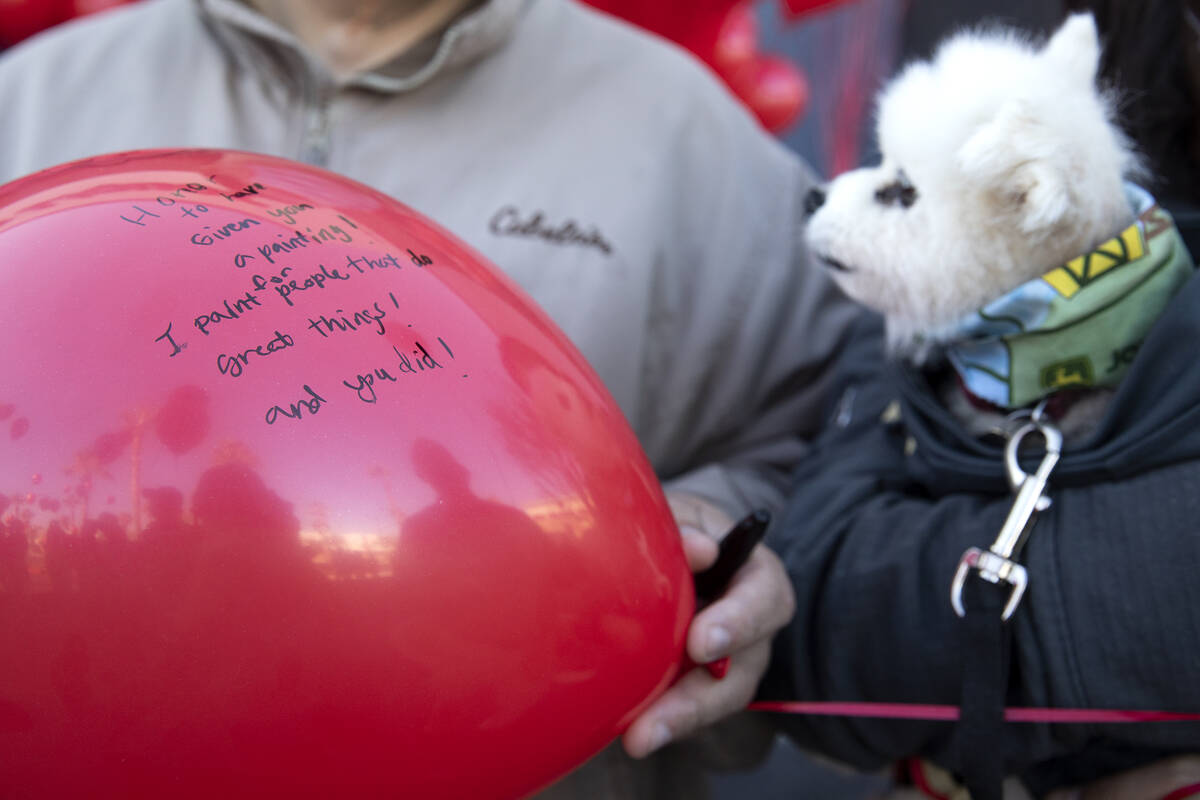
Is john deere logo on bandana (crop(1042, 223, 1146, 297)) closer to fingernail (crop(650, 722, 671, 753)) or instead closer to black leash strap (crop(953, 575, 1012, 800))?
black leash strap (crop(953, 575, 1012, 800))

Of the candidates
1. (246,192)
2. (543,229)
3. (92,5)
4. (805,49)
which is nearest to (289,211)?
(246,192)

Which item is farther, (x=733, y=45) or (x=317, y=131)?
Result: (x=733, y=45)

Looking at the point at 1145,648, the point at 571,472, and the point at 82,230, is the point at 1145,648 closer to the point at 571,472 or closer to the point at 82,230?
the point at 571,472

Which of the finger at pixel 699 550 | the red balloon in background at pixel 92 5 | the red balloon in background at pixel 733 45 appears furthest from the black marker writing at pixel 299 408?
the red balloon in background at pixel 733 45

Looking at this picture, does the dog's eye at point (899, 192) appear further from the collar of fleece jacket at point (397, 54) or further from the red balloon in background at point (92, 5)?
the red balloon in background at point (92, 5)

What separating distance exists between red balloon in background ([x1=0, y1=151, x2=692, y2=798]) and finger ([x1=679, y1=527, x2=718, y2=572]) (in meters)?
0.09

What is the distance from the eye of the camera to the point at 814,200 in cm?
79

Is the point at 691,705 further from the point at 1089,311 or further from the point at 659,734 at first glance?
the point at 1089,311

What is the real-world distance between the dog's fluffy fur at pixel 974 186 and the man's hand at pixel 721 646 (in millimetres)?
249

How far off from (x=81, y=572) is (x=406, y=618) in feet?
0.50

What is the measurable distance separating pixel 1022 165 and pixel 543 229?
41 cm

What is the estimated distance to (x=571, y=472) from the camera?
0.51 m

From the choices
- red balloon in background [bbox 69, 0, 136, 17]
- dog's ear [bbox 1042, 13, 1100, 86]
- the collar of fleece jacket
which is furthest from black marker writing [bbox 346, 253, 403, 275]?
red balloon in background [bbox 69, 0, 136, 17]

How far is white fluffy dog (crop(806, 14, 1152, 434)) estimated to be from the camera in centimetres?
64
